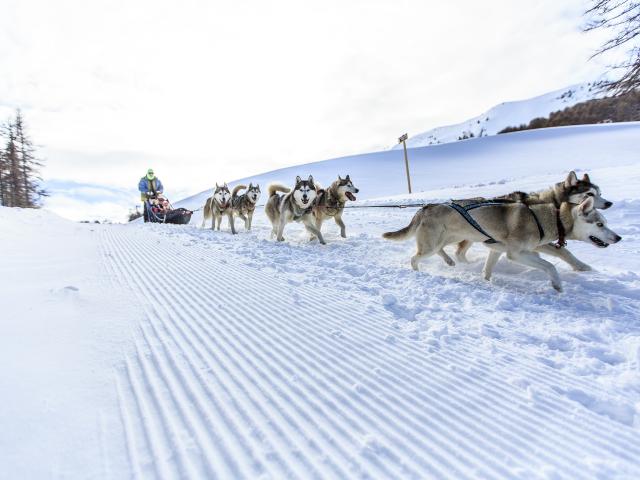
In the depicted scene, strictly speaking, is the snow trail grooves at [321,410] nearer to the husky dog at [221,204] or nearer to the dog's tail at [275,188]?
the dog's tail at [275,188]

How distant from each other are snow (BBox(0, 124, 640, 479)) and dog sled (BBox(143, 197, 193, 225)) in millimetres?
10038

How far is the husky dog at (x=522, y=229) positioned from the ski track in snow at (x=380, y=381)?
19.0 inches

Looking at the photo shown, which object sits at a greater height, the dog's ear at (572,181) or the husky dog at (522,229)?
the dog's ear at (572,181)

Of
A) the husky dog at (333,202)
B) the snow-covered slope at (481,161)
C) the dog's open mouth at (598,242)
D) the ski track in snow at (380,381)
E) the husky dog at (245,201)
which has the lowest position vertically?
the ski track in snow at (380,381)

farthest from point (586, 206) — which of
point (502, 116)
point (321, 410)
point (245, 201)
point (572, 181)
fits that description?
point (502, 116)

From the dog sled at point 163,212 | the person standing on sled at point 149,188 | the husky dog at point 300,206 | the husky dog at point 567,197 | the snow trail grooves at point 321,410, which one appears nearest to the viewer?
the snow trail grooves at point 321,410

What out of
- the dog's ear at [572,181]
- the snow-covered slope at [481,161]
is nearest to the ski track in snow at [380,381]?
the dog's ear at [572,181]

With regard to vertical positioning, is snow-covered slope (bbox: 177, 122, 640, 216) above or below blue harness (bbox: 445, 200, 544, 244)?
above

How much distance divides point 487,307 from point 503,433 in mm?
1956

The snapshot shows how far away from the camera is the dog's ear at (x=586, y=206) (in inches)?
150

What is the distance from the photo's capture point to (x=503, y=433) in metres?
1.54

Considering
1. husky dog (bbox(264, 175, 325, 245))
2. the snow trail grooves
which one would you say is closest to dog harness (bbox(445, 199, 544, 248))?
the snow trail grooves

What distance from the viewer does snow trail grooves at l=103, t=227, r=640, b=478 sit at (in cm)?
134

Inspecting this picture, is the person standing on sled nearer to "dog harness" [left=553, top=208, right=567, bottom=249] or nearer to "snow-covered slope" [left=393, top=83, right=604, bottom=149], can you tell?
"dog harness" [left=553, top=208, right=567, bottom=249]
